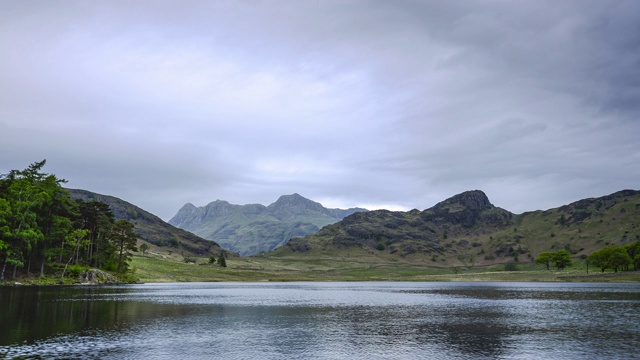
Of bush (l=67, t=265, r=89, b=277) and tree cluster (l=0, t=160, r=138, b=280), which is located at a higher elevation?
tree cluster (l=0, t=160, r=138, b=280)

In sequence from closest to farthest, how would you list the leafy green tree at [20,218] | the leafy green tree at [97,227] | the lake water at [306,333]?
the lake water at [306,333] < the leafy green tree at [20,218] < the leafy green tree at [97,227]

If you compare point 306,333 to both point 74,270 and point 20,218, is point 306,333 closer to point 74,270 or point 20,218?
point 20,218

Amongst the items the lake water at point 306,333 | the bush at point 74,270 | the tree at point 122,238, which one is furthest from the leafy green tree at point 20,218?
the lake water at point 306,333

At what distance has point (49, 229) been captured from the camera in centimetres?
14912

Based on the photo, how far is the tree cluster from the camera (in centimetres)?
12757

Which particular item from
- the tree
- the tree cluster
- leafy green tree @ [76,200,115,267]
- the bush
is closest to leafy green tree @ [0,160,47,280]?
the tree cluster

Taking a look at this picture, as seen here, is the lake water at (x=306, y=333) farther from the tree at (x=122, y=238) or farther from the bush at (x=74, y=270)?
the tree at (x=122, y=238)

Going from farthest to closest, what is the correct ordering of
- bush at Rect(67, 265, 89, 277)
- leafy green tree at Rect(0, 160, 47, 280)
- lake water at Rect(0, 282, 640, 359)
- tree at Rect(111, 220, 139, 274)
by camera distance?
tree at Rect(111, 220, 139, 274) < bush at Rect(67, 265, 89, 277) < leafy green tree at Rect(0, 160, 47, 280) < lake water at Rect(0, 282, 640, 359)

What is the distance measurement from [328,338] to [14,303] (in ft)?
196

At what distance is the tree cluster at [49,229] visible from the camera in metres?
128

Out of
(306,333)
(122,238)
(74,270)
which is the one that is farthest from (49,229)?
(306,333)

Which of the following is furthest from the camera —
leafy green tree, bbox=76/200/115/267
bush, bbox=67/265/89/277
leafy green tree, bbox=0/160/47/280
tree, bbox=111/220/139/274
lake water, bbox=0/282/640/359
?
tree, bbox=111/220/139/274

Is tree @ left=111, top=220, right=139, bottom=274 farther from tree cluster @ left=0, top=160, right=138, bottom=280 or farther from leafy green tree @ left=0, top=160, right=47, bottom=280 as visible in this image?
leafy green tree @ left=0, top=160, right=47, bottom=280

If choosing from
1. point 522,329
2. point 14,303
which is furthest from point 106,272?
point 522,329
